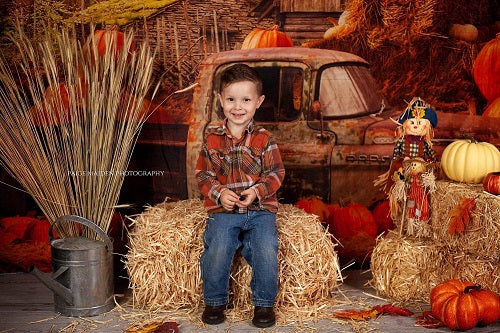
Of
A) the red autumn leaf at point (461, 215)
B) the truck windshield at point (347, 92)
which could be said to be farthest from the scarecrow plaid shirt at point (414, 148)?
the truck windshield at point (347, 92)

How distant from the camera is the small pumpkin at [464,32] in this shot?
414 cm

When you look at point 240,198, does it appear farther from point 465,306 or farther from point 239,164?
point 465,306

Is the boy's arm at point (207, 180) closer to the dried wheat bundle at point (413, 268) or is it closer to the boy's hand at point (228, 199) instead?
the boy's hand at point (228, 199)

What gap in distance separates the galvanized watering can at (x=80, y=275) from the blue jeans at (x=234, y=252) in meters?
Answer: 0.57

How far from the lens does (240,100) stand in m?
3.25

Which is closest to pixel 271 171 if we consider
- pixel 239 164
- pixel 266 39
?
pixel 239 164

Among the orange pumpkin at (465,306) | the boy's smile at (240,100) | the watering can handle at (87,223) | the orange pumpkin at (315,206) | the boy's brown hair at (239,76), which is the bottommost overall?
the orange pumpkin at (465,306)

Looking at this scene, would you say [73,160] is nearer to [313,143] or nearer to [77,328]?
[77,328]

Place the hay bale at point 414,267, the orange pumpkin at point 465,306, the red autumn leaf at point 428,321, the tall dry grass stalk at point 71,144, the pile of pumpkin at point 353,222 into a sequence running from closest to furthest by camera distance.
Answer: the orange pumpkin at point 465,306, the red autumn leaf at point 428,321, the tall dry grass stalk at point 71,144, the hay bale at point 414,267, the pile of pumpkin at point 353,222

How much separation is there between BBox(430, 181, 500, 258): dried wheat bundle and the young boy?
943 millimetres

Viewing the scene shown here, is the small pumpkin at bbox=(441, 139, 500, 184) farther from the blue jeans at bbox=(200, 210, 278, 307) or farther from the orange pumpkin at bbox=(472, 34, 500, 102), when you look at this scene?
the blue jeans at bbox=(200, 210, 278, 307)

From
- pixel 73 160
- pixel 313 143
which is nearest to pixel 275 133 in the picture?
pixel 313 143

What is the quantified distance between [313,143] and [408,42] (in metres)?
0.96

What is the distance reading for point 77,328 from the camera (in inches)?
122
